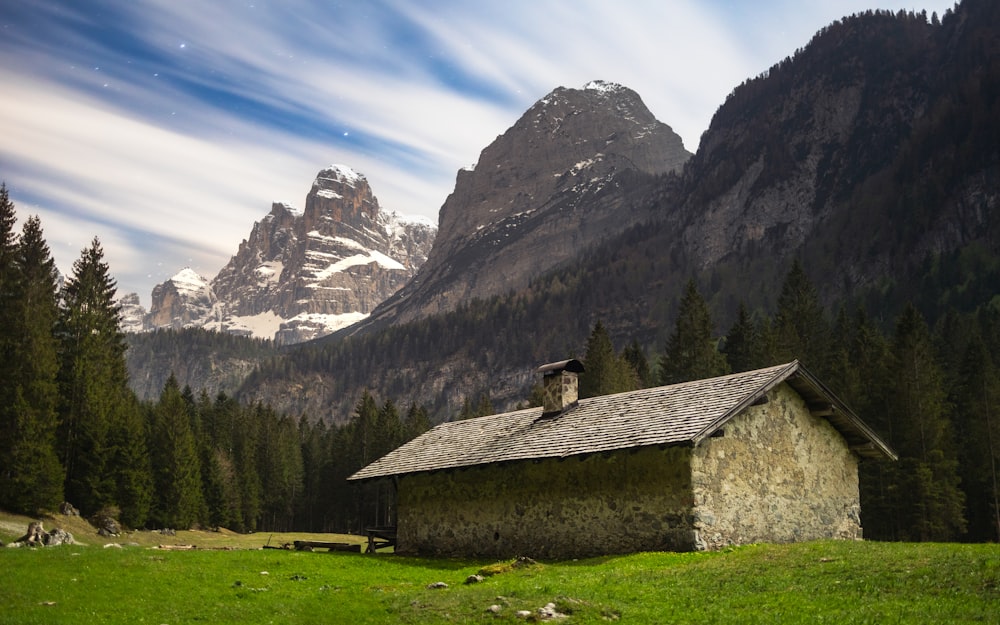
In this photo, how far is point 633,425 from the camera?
27797 millimetres

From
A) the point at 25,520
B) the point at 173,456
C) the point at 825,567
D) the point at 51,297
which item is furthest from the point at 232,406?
the point at 825,567

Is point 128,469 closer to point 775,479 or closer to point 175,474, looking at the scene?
point 175,474

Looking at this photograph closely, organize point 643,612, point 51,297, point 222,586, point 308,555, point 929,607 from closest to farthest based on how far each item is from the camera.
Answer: point 929,607, point 643,612, point 222,586, point 308,555, point 51,297

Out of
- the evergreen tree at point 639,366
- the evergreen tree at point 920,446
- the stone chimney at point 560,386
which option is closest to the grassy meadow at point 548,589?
the stone chimney at point 560,386

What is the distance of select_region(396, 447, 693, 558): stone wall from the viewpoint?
25516 mm

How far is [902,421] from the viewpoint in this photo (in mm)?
51969

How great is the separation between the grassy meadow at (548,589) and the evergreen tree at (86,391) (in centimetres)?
3658

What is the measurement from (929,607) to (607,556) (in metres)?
12.7

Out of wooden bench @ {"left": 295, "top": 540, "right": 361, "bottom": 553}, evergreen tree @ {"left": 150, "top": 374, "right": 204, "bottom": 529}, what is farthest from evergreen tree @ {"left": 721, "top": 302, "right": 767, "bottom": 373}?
evergreen tree @ {"left": 150, "top": 374, "right": 204, "bottom": 529}

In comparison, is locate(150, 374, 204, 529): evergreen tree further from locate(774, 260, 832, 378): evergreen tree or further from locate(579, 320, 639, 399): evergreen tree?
locate(774, 260, 832, 378): evergreen tree

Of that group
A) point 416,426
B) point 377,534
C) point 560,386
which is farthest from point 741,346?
point 377,534

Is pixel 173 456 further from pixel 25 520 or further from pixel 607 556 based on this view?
pixel 607 556

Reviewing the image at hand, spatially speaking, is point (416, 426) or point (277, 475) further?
point (277, 475)

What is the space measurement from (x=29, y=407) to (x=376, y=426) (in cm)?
4683
